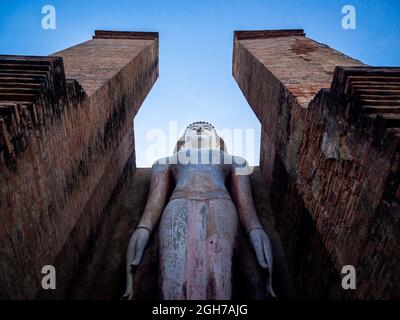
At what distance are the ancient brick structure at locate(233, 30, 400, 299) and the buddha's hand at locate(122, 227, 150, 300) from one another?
175cm

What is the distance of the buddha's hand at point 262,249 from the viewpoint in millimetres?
3309

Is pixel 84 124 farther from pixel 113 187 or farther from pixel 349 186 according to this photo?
Answer: pixel 349 186

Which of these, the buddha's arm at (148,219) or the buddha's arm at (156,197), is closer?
the buddha's arm at (148,219)

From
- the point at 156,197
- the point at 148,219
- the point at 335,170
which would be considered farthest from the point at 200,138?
the point at 335,170

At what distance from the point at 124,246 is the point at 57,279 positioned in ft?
4.41

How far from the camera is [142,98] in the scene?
6.36 metres

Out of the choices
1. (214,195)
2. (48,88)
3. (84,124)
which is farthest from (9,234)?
(214,195)

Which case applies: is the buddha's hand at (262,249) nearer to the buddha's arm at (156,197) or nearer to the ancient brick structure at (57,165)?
the buddha's arm at (156,197)

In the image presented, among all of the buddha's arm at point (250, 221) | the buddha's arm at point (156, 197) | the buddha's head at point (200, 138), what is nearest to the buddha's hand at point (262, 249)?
the buddha's arm at point (250, 221)

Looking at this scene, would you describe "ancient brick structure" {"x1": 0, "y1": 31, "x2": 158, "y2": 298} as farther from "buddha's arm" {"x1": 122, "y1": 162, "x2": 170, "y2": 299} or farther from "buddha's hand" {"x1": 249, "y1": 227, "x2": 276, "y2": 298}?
"buddha's hand" {"x1": 249, "y1": 227, "x2": 276, "y2": 298}

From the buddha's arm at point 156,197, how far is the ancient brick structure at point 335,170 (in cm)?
155

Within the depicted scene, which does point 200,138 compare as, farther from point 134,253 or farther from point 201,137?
point 134,253

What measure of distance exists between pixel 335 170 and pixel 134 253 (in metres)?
2.17

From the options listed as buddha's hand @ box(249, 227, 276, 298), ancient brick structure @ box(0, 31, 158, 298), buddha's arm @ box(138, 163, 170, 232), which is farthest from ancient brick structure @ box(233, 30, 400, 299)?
ancient brick structure @ box(0, 31, 158, 298)
